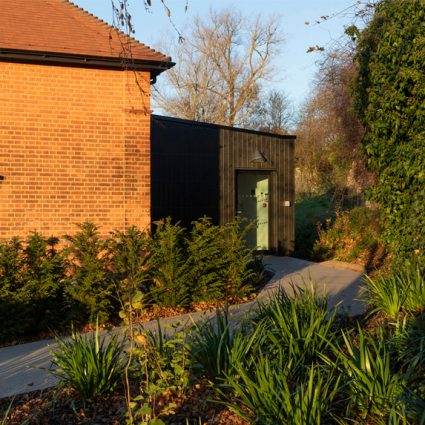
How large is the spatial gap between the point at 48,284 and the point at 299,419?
500 cm

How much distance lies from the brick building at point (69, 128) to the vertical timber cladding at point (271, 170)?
4272 millimetres

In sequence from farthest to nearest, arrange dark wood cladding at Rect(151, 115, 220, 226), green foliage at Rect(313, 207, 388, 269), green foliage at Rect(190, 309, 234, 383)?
green foliage at Rect(313, 207, 388, 269) → dark wood cladding at Rect(151, 115, 220, 226) → green foliage at Rect(190, 309, 234, 383)

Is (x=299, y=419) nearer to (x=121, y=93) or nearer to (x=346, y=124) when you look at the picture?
(x=121, y=93)

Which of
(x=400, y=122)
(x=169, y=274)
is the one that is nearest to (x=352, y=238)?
(x=400, y=122)

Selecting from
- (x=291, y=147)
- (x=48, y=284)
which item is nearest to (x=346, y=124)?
(x=291, y=147)

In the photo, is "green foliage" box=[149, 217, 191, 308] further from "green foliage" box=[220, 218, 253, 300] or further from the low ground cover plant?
the low ground cover plant

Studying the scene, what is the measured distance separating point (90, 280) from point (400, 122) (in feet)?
15.7

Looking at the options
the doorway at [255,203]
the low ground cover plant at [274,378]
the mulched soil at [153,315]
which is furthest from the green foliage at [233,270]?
the doorway at [255,203]

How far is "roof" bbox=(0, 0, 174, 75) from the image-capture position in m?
9.88

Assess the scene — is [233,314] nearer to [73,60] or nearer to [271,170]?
[73,60]

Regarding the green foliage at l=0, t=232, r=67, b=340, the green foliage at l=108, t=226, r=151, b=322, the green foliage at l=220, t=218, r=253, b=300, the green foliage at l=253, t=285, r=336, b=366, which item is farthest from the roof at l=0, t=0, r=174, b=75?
the green foliage at l=253, t=285, r=336, b=366

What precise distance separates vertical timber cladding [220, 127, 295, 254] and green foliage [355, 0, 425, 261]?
20.1ft

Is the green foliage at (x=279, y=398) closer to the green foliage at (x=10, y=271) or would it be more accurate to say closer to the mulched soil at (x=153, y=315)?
the mulched soil at (x=153, y=315)

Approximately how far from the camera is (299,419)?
3.70 m
